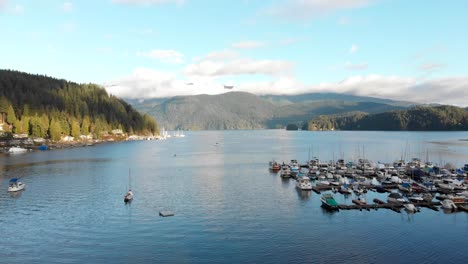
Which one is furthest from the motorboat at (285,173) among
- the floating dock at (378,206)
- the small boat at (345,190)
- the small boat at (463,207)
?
the small boat at (463,207)

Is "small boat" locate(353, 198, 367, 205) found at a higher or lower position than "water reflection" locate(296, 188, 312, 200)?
higher

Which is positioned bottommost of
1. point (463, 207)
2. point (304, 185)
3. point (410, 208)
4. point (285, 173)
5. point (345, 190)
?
point (463, 207)

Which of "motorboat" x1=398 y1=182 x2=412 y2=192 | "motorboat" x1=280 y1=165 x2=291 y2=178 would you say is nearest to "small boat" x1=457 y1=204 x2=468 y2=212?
"motorboat" x1=398 y1=182 x2=412 y2=192

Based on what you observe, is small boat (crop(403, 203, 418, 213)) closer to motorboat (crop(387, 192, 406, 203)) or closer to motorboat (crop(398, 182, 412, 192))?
motorboat (crop(387, 192, 406, 203))

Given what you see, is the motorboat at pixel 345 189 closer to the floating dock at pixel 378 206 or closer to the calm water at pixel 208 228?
the calm water at pixel 208 228

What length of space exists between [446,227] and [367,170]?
55.4 meters

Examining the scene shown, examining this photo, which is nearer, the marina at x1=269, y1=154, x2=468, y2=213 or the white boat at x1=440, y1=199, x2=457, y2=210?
the white boat at x1=440, y1=199, x2=457, y2=210

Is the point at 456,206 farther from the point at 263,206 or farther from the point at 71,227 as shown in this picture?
the point at 71,227

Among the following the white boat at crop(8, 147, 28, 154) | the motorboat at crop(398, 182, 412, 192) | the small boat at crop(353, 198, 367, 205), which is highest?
the white boat at crop(8, 147, 28, 154)

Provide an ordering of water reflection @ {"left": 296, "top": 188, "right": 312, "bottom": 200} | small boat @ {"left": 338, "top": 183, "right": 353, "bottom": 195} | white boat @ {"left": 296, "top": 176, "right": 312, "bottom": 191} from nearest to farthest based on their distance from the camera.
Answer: water reflection @ {"left": 296, "top": 188, "right": 312, "bottom": 200} < small boat @ {"left": 338, "top": 183, "right": 353, "bottom": 195} < white boat @ {"left": 296, "top": 176, "right": 312, "bottom": 191}

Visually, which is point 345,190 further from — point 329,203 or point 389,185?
point 329,203

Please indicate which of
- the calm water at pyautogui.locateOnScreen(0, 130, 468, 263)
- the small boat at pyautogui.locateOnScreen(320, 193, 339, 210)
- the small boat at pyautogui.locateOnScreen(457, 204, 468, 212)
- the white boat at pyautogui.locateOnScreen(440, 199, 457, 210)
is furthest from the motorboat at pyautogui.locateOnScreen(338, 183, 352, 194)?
the small boat at pyautogui.locateOnScreen(457, 204, 468, 212)

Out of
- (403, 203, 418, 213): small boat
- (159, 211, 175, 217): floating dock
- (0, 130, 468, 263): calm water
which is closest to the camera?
(0, 130, 468, 263): calm water

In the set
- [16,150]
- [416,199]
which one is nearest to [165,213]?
[416,199]
